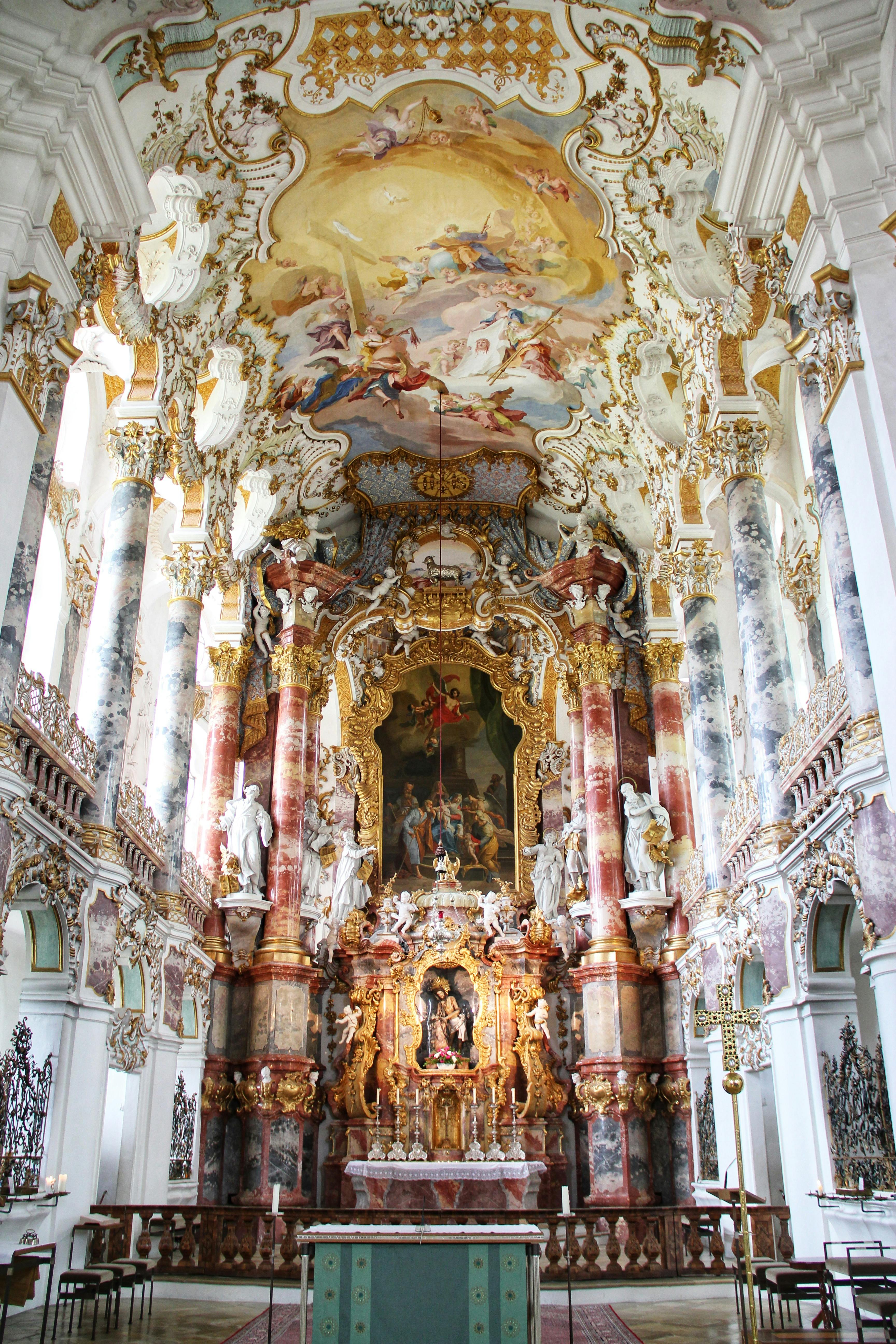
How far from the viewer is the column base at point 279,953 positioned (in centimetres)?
1909

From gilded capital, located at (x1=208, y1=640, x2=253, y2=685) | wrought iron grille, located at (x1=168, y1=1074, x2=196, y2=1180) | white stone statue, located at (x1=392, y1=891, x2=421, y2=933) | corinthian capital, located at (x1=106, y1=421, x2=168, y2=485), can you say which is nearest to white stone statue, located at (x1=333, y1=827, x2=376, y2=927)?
white stone statue, located at (x1=392, y1=891, x2=421, y2=933)

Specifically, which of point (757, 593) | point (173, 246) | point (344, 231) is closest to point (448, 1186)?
point (757, 593)

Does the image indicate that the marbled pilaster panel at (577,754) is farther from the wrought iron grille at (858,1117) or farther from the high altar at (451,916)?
the wrought iron grille at (858,1117)

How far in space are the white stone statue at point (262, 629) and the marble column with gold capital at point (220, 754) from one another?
1.34 feet

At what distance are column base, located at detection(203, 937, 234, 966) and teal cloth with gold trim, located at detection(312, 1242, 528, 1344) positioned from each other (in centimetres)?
1090

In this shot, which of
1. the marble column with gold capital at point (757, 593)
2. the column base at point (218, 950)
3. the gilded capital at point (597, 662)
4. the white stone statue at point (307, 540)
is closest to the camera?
the marble column with gold capital at point (757, 593)

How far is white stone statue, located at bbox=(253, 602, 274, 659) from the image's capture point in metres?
21.7

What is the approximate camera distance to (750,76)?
10.3 metres

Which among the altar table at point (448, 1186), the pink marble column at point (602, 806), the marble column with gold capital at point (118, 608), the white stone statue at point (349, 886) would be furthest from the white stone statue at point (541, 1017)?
the marble column with gold capital at point (118, 608)

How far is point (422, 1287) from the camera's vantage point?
7.91m

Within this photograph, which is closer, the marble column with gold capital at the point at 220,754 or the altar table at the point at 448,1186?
the altar table at the point at 448,1186

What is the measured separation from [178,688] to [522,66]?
368 inches

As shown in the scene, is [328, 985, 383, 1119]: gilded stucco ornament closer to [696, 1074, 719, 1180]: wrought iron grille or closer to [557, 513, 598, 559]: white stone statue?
[696, 1074, 719, 1180]: wrought iron grille

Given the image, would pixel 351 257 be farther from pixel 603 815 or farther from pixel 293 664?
pixel 603 815
